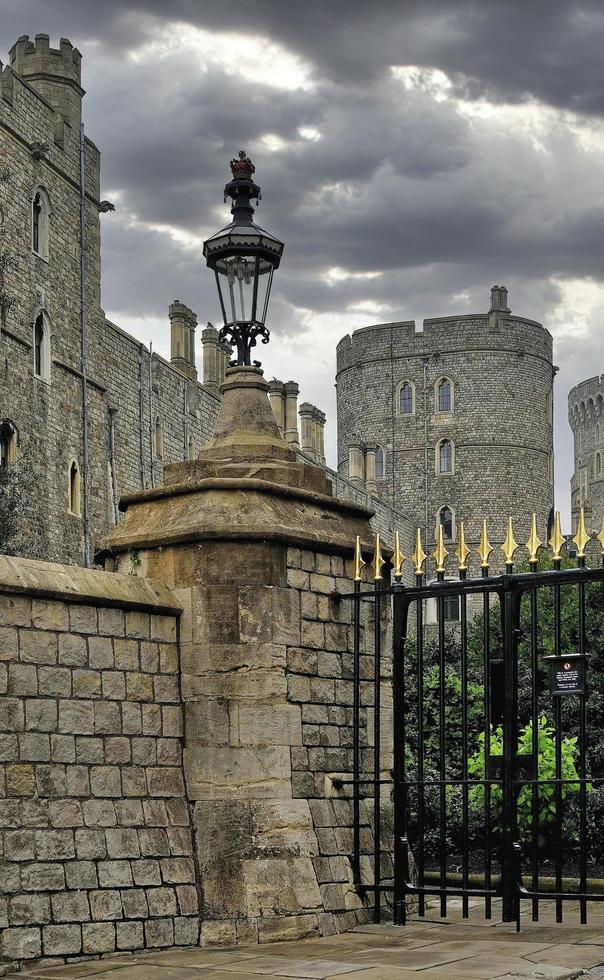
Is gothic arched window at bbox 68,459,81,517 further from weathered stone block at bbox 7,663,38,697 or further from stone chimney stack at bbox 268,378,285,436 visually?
weathered stone block at bbox 7,663,38,697

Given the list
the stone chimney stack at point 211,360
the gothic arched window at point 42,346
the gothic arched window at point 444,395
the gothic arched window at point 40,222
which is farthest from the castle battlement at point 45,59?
the gothic arched window at point 444,395

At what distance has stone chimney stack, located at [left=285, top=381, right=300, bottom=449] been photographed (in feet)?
130

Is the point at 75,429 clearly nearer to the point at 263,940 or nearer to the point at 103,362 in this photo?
the point at 103,362

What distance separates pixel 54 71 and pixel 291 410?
15121mm

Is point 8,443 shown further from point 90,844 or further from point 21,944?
point 21,944

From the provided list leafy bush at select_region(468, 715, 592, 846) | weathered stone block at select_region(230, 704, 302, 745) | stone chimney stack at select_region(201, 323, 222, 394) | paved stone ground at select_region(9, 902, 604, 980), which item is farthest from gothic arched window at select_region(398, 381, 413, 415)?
paved stone ground at select_region(9, 902, 604, 980)

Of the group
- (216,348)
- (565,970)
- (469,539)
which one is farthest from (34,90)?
(469,539)

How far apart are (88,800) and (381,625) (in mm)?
2634

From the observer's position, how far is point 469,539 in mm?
54781

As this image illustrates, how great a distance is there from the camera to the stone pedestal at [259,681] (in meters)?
7.61

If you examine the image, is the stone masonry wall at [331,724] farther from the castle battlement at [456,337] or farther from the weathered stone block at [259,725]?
the castle battlement at [456,337]

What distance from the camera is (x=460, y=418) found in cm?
5662

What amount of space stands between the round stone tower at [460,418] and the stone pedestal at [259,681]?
46.7 m

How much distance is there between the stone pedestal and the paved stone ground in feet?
1.13
